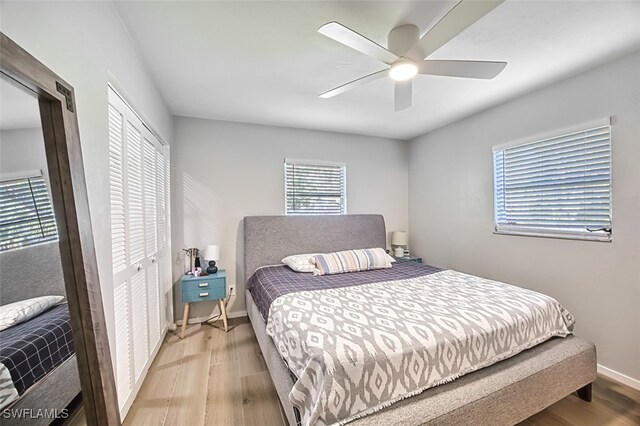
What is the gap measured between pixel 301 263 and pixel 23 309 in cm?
223

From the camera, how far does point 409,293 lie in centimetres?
204

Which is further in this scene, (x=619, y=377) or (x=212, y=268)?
(x=212, y=268)

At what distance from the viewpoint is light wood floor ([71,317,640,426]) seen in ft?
5.53

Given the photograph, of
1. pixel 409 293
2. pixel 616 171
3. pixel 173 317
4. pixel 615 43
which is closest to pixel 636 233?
pixel 616 171

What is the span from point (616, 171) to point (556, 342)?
1436mm

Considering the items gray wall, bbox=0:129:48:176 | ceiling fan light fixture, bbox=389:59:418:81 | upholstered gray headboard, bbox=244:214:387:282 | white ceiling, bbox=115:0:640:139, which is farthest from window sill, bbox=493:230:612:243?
gray wall, bbox=0:129:48:176

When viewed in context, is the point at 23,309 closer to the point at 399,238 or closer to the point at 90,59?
the point at 90,59

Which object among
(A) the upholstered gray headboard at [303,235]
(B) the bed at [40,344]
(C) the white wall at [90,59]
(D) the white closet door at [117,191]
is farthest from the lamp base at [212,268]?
(B) the bed at [40,344]

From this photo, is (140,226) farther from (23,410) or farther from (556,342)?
(556,342)

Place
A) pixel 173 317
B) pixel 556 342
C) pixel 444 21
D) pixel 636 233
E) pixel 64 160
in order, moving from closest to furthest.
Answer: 1. pixel 64 160
2. pixel 444 21
3. pixel 556 342
4. pixel 636 233
5. pixel 173 317

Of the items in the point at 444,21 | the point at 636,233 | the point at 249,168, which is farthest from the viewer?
the point at 249,168

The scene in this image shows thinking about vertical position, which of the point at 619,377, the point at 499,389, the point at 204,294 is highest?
the point at 204,294

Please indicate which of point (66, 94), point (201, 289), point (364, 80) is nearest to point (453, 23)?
point (364, 80)

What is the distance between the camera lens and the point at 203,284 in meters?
2.80
